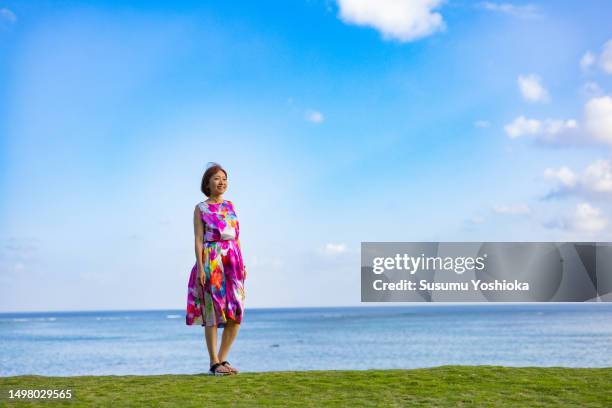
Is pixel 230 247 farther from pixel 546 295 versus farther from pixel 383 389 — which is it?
pixel 546 295

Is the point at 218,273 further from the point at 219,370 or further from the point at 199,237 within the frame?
the point at 219,370

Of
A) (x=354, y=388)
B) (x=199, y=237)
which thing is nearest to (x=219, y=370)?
(x=199, y=237)

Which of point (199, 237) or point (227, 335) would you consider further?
point (227, 335)

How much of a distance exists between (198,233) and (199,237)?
0.15 ft

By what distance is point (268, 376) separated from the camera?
739cm

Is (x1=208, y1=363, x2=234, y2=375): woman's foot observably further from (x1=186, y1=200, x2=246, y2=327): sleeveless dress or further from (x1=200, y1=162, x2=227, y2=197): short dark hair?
(x1=200, y1=162, x2=227, y2=197): short dark hair

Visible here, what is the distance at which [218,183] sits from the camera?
741 cm

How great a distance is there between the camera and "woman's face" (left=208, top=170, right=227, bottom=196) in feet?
24.3

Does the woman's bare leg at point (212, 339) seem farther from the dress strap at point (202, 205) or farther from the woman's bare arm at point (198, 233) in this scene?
the dress strap at point (202, 205)

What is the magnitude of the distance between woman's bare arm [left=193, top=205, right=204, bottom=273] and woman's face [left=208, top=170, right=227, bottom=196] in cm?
27

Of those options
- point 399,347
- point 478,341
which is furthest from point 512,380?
point 478,341

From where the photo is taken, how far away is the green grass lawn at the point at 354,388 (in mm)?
5988

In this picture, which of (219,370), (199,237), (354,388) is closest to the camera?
(354,388)

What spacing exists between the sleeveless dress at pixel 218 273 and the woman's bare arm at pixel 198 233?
4 cm
